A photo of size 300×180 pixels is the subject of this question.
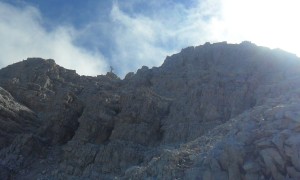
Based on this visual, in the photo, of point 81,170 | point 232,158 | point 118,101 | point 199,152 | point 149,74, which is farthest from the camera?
point 149,74

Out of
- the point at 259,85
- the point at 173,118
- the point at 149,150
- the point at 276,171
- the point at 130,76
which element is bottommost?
the point at 276,171

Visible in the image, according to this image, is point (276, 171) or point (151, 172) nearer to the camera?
point (276, 171)

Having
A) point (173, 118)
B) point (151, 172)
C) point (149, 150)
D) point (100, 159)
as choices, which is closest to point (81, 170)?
point (100, 159)

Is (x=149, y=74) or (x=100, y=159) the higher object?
(x=149, y=74)

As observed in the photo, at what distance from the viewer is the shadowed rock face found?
39.0 metres

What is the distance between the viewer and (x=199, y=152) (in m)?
27.4

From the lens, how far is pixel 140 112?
149ft

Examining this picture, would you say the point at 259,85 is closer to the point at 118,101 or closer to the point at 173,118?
the point at 173,118

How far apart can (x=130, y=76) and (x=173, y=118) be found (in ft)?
47.5

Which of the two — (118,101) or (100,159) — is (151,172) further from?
(118,101)

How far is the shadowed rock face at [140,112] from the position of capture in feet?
128

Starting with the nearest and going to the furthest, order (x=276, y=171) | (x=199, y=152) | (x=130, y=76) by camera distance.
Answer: (x=276, y=171)
(x=199, y=152)
(x=130, y=76)

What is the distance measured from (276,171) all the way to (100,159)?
21.1 meters

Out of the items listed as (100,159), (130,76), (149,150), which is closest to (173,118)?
(149,150)
